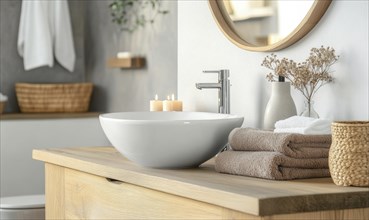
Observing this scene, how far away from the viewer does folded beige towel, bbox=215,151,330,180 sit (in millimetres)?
1881

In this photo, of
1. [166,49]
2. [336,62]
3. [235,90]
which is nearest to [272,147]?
[336,62]

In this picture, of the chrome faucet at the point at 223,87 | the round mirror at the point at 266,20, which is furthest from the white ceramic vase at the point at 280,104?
the chrome faucet at the point at 223,87

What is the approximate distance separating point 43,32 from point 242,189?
2777 mm

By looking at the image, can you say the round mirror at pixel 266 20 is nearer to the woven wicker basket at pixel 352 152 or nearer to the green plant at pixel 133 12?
the woven wicker basket at pixel 352 152

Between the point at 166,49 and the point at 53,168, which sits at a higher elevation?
the point at 166,49

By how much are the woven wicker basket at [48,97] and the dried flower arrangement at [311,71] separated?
2069 mm

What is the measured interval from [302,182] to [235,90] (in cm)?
96

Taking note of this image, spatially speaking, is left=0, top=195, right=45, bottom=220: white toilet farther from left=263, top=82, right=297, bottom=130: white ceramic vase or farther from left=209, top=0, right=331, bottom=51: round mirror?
left=263, top=82, right=297, bottom=130: white ceramic vase

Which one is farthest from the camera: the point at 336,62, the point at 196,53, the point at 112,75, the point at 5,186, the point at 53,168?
the point at 112,75

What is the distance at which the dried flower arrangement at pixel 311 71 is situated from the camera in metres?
2.28

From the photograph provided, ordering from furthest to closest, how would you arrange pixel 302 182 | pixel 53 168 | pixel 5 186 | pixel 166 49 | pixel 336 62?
pixel 5 186 < pixel 166 49 < pixel 53 168 < pixel 336 62 < pixel 302 182

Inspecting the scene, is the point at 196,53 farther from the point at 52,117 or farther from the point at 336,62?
the point at 52,117

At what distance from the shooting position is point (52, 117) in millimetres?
4098

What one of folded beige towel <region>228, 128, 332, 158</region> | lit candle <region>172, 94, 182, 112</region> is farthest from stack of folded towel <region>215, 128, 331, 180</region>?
lit candle <region>172, 94, 182, 112</region>
